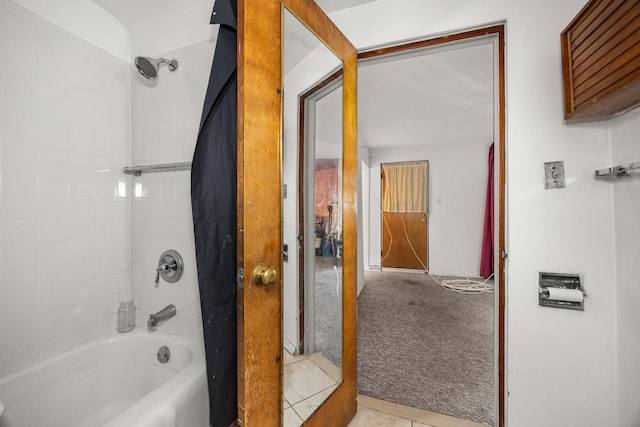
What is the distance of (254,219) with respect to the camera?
0.83 metres

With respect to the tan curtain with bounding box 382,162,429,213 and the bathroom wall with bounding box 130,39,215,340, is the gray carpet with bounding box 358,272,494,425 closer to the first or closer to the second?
the bathroom wall with bounding box 130,39,215,340

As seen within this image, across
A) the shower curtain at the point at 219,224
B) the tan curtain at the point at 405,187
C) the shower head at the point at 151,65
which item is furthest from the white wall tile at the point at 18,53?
the tan curtain at the point at 405,187

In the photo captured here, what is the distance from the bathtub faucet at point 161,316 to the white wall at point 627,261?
2.11 meters

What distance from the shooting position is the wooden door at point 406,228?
4859 millimetres

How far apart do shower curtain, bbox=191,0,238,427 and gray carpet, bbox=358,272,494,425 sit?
1.06 meters

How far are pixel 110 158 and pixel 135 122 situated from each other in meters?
0.28

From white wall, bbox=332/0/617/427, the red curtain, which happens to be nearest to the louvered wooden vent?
white wall, bbox=332/0/617/427

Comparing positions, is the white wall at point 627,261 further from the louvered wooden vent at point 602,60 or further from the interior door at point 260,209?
the interior door at point 260,209

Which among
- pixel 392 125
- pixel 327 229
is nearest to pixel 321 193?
pixel 327 229

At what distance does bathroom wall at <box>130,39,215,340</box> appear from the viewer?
1.55 meters

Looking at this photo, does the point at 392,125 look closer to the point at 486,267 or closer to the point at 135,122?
the point at 486,267

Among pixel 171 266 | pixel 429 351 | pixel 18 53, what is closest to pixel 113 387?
pixel 171 266

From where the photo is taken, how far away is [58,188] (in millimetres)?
1371

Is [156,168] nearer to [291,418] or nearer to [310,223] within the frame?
[310,223]
